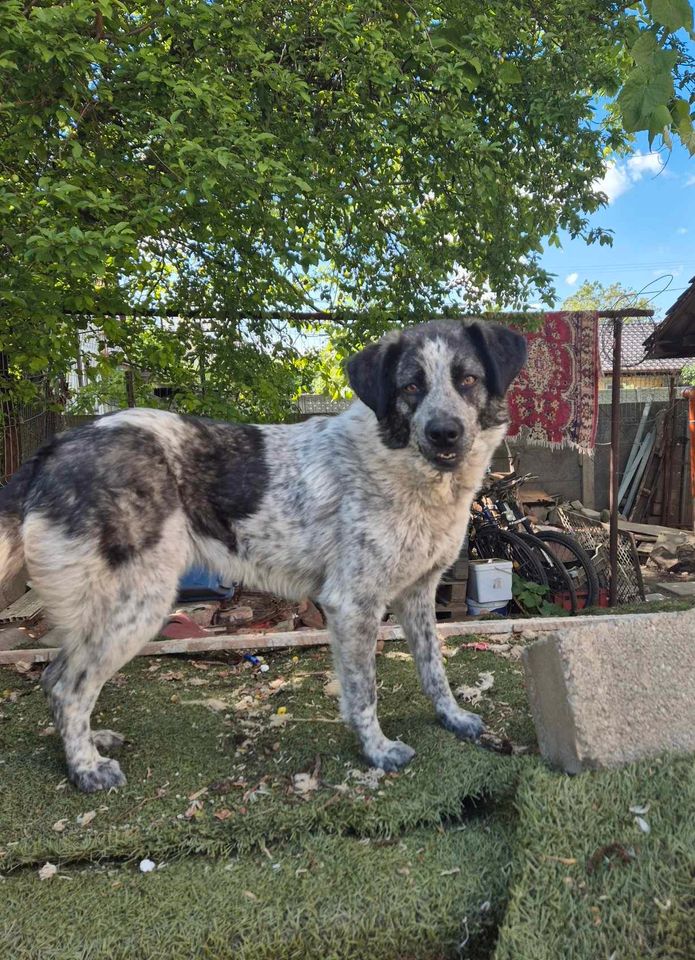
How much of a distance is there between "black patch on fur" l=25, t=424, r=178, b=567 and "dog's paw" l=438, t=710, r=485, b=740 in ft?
4.94

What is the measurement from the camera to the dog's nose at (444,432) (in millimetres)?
2283

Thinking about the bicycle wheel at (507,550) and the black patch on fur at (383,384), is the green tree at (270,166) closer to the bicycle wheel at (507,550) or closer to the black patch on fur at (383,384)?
the black patch on fur at (383,384)

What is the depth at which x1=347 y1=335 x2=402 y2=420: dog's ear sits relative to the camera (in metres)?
2.48

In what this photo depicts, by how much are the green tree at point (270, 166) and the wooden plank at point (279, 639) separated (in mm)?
1627

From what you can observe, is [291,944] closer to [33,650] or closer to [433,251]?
[33,650]

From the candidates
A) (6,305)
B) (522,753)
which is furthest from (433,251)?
(522,753)

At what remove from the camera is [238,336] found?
4.61m

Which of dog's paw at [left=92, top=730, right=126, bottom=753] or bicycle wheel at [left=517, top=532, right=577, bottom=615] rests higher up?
dog's paw at [left=92, top=730, right=126, bottom=753]

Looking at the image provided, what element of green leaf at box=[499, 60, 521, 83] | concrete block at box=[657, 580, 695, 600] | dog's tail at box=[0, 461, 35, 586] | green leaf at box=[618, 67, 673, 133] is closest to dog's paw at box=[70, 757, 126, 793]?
dog's tail at box=[0, 461, 35, 586]

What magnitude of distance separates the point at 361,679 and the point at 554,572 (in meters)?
3.88

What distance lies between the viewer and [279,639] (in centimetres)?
383

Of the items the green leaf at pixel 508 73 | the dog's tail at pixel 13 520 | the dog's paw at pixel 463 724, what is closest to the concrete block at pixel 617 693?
the dog's paw at pixel 463 724

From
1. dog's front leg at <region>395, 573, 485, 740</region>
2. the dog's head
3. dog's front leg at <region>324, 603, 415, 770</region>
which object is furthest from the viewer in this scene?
dog's front leg at <region>395, 573, 485, 740</region>

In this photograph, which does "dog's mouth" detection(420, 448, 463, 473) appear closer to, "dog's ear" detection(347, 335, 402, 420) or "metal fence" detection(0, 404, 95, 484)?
"dog's ear" detection(347, 335, 402, 420)
